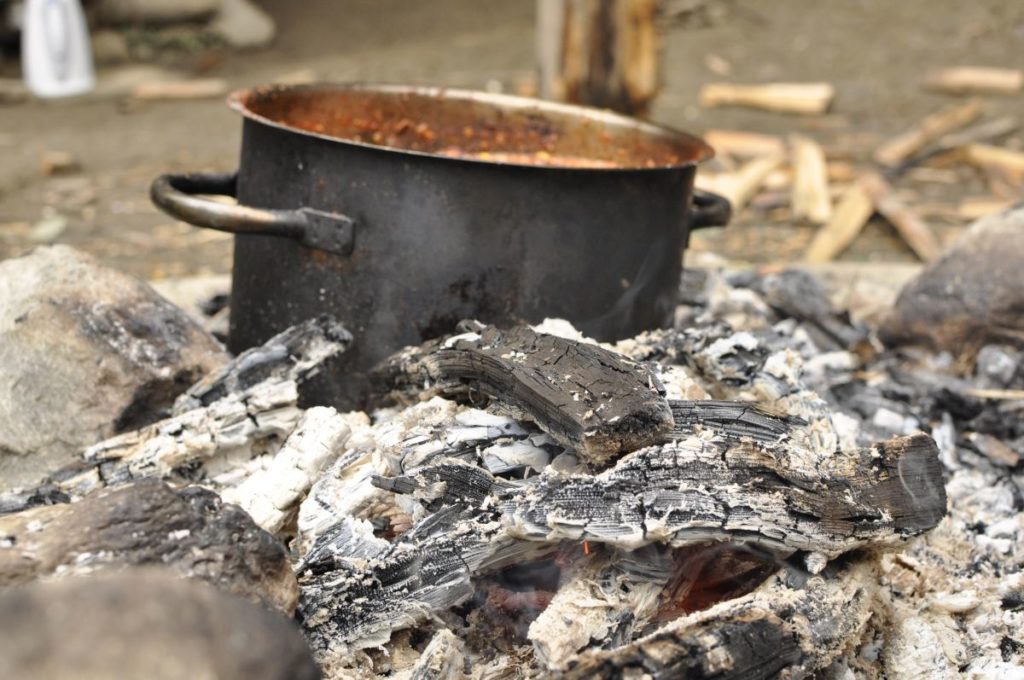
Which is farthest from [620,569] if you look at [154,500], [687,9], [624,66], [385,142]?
[687,9]

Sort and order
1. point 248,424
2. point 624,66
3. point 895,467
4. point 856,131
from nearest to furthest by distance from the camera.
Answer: point 895,467, point 248,424, point 624,66, point 856,131

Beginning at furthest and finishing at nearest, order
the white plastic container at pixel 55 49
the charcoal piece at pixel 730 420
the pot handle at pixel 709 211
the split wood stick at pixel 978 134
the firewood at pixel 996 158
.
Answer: the white plastic container at pixel 55 49, the split wood stick at pixel 978 134, the firewood at pixel 996 158, the pot handle at pixel 709 211, the charcoal piece at pixel 730 420

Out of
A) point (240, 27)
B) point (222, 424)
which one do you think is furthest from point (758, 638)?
point (240, 27)

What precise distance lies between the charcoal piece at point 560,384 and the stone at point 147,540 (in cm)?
46

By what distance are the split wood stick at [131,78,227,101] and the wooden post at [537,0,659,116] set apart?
397 cm

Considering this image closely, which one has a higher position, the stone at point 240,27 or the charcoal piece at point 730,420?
the stone at point 240,27

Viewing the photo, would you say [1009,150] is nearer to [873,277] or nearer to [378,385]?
[873,277]

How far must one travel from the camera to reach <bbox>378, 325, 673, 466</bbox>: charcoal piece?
1555mm

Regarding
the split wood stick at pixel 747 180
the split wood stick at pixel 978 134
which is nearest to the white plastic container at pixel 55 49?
the split wood stick at pixel 747 180

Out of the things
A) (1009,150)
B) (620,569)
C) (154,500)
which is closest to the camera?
(154,500)

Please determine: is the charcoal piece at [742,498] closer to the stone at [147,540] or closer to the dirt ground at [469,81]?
the stone at [147,540]

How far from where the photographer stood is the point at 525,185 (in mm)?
2076

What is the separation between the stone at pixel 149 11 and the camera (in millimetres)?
8891

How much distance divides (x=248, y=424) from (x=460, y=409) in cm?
39
